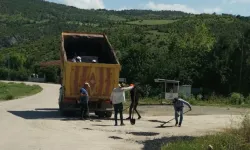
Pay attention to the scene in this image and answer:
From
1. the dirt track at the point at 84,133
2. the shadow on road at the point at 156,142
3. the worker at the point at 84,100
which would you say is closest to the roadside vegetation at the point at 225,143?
the shadow on road at the point at 156,142

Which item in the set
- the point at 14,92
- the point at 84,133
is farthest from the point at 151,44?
the point at 84,133

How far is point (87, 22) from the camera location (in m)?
142

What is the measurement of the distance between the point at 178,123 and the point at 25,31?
414 feet

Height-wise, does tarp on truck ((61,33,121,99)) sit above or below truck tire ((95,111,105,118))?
above

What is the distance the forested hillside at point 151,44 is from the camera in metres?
53.2

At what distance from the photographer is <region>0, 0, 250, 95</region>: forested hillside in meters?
53.2

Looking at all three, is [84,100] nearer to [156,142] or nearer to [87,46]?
[87,46]

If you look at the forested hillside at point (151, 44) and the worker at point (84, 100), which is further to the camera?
the forested hillside at point (151, 44)

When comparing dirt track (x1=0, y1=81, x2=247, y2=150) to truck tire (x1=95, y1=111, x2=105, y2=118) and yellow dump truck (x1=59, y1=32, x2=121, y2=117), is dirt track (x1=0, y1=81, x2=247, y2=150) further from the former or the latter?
truck tire (x1=95, y1=111, x2=105, y2=118)

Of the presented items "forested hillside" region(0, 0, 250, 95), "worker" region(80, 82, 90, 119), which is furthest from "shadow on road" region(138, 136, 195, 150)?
"forested hillside" region(0, 0, 250, 95)

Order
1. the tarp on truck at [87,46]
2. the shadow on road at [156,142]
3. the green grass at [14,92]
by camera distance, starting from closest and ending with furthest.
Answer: the shadow on road at [156,142] < the tarp on truck at [87,46] < the green grass at [14,92]

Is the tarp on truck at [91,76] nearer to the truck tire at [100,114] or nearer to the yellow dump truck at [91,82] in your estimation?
the yellow dump truck at [91,82]

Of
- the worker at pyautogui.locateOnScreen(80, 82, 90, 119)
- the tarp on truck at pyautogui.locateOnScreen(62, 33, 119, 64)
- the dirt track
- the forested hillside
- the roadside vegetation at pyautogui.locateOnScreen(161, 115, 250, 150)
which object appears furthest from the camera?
the forested hillside

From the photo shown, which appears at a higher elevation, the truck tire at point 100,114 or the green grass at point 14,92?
the truck tire at point 100,114
